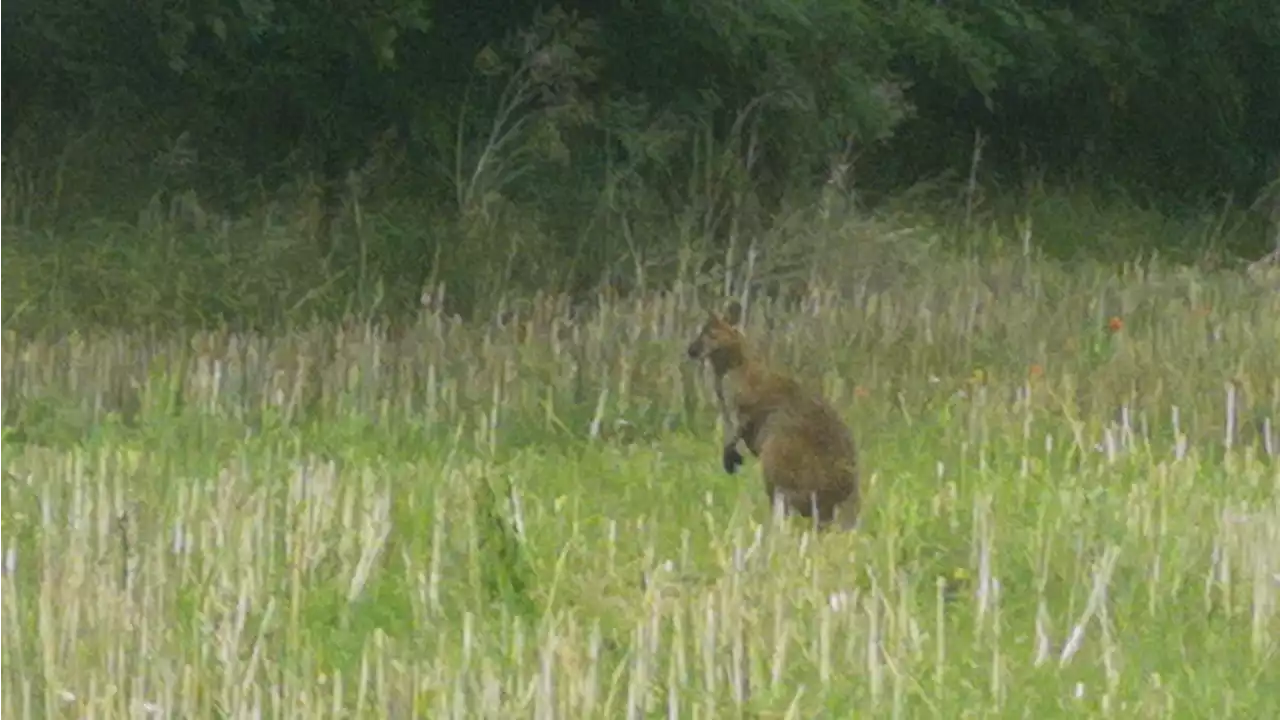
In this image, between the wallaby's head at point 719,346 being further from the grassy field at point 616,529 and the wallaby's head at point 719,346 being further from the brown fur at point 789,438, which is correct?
the grassy field at point 616,529

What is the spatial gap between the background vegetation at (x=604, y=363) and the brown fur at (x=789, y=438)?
184 millimetres

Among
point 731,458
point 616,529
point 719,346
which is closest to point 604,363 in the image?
point 719,346

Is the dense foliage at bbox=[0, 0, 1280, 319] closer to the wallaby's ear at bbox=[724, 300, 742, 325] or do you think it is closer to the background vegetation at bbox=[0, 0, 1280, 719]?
the background vegetation at bbox=[0, 0, 1280, 719]

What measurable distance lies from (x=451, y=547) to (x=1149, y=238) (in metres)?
14.6

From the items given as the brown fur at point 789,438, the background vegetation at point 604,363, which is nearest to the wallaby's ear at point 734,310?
the background vegetation at point 604,363

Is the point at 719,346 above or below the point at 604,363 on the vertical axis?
above

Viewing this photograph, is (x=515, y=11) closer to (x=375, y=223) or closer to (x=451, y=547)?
(x=375, y=223)

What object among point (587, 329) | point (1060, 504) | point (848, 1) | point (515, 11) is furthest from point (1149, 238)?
point (1060, 504)

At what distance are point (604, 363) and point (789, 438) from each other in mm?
2985

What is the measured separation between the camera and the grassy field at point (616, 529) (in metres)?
4.63

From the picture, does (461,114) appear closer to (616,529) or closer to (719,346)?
(719,346)

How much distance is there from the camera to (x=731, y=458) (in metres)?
7.17

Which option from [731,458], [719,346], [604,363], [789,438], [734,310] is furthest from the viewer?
[734,310]

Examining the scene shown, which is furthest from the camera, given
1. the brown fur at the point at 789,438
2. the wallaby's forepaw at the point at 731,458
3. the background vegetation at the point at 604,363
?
the wallaby's forepaw at the point at 731,458
